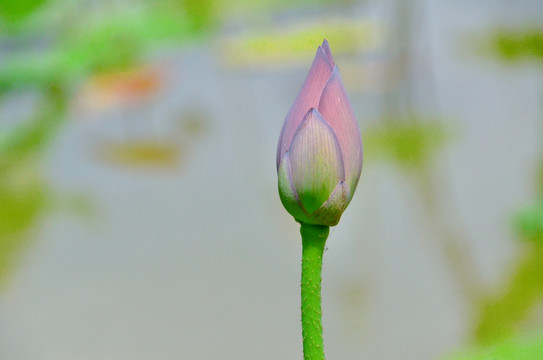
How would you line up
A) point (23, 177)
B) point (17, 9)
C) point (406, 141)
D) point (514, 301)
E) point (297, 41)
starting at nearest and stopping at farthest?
point (17, 9), point (514, 301), point (23, 177), point (406, 141), point (297, 41)

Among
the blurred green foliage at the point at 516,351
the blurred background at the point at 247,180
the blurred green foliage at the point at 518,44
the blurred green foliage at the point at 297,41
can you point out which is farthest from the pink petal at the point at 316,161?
the blurred green foliage at the point at 518,44

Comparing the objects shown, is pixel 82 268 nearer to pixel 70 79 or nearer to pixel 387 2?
pixel 70 79

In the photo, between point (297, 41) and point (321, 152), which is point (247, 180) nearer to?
point (297, 41)

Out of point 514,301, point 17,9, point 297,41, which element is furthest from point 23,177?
point 514,301

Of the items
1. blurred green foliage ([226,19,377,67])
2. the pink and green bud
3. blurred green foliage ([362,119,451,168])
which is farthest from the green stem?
blurred green foliage ([226,19,377,67])

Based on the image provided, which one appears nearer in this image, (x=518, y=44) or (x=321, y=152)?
(x=321, y=152)

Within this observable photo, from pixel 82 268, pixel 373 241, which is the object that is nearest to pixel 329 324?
pixel 373 241
